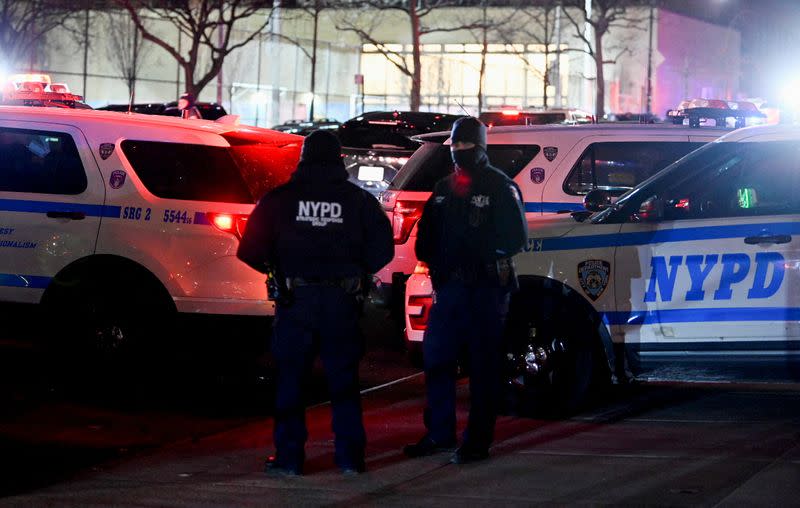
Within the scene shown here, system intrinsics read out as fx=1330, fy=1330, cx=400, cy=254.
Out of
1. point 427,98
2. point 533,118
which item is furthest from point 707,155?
point 427,98

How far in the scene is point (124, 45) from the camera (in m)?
52.1

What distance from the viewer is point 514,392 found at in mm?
7844

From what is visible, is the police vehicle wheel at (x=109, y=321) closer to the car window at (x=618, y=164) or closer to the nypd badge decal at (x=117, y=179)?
the nypd badge decal at (x=117, y=179)

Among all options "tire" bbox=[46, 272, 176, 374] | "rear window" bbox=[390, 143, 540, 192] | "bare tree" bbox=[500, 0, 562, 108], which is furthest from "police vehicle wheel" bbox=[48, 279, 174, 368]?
"bare tree" bbox=[500, 0, 562, 108]

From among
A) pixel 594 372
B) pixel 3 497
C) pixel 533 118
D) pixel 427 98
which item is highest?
pixel 427 98

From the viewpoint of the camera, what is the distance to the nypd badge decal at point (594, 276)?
754cm

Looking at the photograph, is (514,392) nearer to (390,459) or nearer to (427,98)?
(390,459)

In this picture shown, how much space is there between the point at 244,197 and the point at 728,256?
10.2ft

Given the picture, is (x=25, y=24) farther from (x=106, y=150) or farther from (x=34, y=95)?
(x=106, y=150)

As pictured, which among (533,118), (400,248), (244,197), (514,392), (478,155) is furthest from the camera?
(533,118)

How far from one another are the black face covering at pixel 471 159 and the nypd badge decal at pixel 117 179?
9.72 feet

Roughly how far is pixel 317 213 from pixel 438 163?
12.9 feet

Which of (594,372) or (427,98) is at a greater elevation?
(427,98)

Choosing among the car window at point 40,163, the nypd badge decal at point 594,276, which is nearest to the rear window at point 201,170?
the car window at point 40,163
